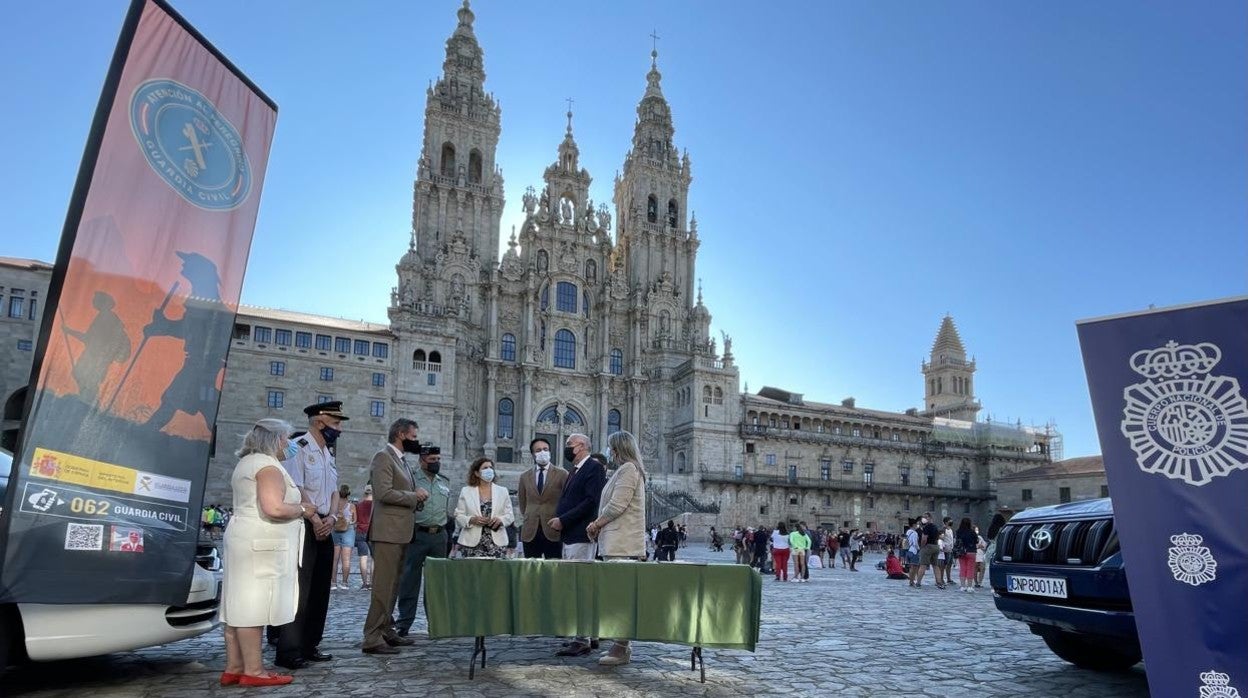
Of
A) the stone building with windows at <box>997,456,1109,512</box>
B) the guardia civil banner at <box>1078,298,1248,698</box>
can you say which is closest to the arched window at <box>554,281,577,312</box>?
the stone building with windows at <box>997,456,1109,512</box>

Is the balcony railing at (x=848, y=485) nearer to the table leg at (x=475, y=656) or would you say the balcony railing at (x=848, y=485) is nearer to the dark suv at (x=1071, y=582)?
the dark suv at (x=1071, y=582)

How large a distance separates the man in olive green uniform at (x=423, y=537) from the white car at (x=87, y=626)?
6.84ft

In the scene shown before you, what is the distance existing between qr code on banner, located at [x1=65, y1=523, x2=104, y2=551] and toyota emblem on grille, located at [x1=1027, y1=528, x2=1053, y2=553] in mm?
6769

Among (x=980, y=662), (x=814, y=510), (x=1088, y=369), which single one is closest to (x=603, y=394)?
(x=814, y=510)

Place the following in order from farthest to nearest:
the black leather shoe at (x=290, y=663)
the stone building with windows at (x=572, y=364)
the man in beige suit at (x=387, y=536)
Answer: the stone building with windows at (x=572, y=364) < the man in beige suit at (x=387, y=536) < the black leather shoe at (x=290, y=663)

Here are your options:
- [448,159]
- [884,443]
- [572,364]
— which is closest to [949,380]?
[884,443]

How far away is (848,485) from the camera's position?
5441 cm

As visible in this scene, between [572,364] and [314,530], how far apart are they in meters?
44.6

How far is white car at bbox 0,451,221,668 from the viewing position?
4711mm

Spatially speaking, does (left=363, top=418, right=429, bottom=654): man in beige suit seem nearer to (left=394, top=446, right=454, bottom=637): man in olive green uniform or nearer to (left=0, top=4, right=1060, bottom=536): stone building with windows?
(left=394, top=446, right=454, bottom=637): man in olive green uniform

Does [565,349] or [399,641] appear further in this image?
[565,349]

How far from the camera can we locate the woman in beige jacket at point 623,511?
21.8 feet

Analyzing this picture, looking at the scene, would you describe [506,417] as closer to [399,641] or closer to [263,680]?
[399,641]

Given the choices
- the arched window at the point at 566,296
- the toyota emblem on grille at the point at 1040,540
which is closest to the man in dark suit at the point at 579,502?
the toyota emblem on grille at the point at 1040,540
